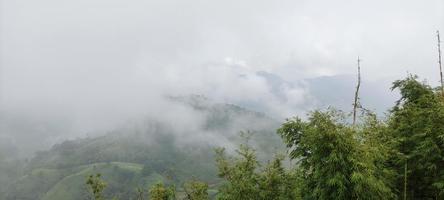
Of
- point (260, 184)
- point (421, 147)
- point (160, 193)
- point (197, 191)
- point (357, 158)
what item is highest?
point (421, 147)

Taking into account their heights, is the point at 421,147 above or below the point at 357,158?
above

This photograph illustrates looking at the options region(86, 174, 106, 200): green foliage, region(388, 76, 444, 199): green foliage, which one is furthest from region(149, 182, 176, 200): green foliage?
region(388, 76, 444, 199): green foliage

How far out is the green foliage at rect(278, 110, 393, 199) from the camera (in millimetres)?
29719

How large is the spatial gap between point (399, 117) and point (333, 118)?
1328 cm

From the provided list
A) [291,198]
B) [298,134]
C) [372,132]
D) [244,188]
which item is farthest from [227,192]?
[372,132]

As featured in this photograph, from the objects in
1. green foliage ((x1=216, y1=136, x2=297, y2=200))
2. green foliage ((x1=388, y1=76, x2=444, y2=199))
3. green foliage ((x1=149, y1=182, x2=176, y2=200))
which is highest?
green foliage ((x1=388, y1=76, x2=444, y2=199))

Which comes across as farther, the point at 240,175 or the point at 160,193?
the point at 160,193

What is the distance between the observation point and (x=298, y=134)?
121 ft

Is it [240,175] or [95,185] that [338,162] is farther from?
[95,185]

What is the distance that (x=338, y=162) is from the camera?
3006 cm

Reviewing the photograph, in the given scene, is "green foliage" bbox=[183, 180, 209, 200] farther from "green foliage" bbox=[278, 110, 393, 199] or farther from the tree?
"green foliage" bbox=[278, 110, 393, 199]

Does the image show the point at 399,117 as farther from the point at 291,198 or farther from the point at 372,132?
the point at 291,198

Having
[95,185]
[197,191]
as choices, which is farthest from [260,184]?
[95,185]

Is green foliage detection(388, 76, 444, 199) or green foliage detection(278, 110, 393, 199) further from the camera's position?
green foliage detection(388, 76, 444, 199)
